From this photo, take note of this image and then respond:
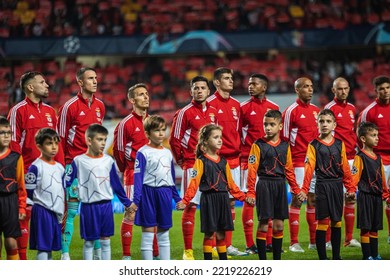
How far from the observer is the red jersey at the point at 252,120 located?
10320 mm

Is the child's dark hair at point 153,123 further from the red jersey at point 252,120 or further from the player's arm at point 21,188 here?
the red jersey at point 252,120

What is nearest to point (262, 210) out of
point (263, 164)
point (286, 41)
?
point (263, 164)

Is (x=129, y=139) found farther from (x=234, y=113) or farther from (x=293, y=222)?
(x=293, y=222)

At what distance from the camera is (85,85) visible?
9.49 m

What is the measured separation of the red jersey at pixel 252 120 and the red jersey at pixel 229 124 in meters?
0.15

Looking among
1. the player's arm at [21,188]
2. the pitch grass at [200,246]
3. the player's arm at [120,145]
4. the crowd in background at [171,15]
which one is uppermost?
the crowd in background at [171,15]

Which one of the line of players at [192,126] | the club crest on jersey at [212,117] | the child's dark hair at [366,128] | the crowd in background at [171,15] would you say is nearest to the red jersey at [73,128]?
the line of players at [192,126]

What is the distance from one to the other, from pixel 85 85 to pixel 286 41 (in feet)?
41.6

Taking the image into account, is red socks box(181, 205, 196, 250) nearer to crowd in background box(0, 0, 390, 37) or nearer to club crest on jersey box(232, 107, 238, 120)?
club crest on jersey box(232, 107, 238, 120)

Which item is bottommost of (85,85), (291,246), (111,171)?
(291,246)

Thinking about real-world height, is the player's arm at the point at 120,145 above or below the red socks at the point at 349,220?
above

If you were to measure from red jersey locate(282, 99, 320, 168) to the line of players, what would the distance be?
1 centimetres

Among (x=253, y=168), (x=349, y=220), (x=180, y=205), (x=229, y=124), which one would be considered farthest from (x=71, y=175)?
Answer: (x=349, y=220)
